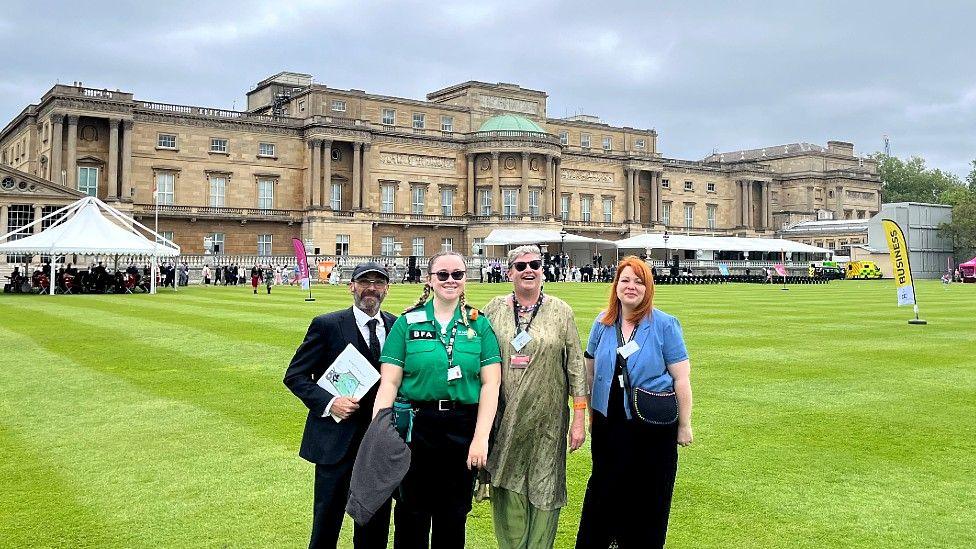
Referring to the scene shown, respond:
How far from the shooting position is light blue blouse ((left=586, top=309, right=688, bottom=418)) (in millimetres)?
5512

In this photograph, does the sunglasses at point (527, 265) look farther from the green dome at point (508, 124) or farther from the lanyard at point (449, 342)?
the green dome at point (508, 124)

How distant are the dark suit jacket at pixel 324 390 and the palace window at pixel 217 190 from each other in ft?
221

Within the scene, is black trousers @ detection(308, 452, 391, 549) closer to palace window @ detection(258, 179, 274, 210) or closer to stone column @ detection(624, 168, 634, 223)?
palace window @ detection(258, 179, 274, 210)

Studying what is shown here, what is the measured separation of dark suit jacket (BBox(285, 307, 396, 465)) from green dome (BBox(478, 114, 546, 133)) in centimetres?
7623

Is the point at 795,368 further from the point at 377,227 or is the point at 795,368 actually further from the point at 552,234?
the point at 377,227

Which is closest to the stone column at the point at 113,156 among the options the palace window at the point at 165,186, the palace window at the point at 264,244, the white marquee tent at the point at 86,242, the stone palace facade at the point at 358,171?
the stone palace facade at the point at 358,171

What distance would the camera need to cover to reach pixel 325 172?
7238 centimetres

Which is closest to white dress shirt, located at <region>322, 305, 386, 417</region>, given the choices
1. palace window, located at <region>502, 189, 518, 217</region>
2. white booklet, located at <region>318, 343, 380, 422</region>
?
white booklet, located at <region>318, 343, 380, 422</region>

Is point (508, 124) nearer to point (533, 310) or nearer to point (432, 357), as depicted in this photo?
point (533, 310)

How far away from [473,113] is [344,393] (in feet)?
267

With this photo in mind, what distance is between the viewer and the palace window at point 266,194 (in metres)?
71.8

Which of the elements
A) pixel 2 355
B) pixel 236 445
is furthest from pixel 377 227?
pixel 236 445

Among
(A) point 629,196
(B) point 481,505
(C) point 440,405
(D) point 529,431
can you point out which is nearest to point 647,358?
(D) point 529,431

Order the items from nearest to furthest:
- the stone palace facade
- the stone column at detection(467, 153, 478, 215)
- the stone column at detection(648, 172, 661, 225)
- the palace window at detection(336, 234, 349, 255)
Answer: the stone palace facade
the palace window at detection(336, 234, 349, 255)
the stone column at detection(467, 153, 478, 215)
the stone column at detection(648, 172, 661, 225)
